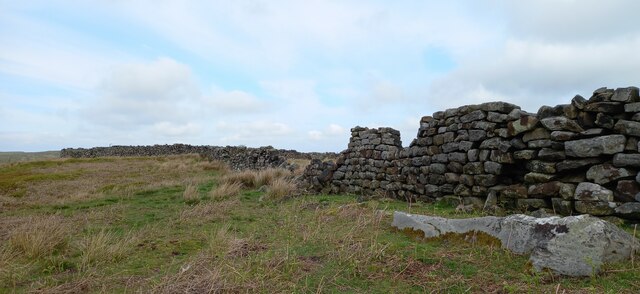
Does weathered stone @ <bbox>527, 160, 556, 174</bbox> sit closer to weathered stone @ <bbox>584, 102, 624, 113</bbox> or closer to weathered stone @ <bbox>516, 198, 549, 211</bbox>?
weathered stone @ <bbox>516, 198, 549, 211</bbox>

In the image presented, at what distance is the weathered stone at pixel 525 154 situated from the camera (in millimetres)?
7012

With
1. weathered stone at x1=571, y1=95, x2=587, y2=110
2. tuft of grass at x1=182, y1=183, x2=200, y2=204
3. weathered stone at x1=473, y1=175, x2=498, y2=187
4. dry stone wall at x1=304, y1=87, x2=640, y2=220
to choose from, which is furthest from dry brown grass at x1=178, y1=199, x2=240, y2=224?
weathered stone at x1=571, y1=95, x2=587, y2=110

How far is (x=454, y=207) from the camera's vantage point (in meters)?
8.44

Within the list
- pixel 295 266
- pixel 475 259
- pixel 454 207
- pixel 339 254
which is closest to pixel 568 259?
pixel 475 259

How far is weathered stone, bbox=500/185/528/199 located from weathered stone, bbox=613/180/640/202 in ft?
4.56

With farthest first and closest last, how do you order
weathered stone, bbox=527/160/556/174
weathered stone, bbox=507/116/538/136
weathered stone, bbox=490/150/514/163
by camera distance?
weathered stone, bbox=490/150/514/163, weathered stone, bbox=507/116/538/136, weathered stone, bbox=527/160/556/174

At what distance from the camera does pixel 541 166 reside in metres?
6.79

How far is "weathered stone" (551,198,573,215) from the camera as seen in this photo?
621cm

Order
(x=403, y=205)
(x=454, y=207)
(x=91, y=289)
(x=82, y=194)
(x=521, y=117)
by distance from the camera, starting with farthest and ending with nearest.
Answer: (x=82, y=194)
(x=403, y=205)
(x=454, y=207)
(x=521, y=117)
(x=91, y=289)

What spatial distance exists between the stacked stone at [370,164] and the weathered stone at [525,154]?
140 inches

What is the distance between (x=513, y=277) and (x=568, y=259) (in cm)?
52

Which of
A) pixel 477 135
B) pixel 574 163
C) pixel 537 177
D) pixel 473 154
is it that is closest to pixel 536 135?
pixel 537 177

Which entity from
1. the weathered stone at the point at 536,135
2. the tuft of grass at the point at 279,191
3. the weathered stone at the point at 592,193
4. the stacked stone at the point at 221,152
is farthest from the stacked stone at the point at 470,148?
the stacked stone at the point at 221,152

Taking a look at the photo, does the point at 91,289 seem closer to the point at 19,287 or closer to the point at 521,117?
the point at 19,287
